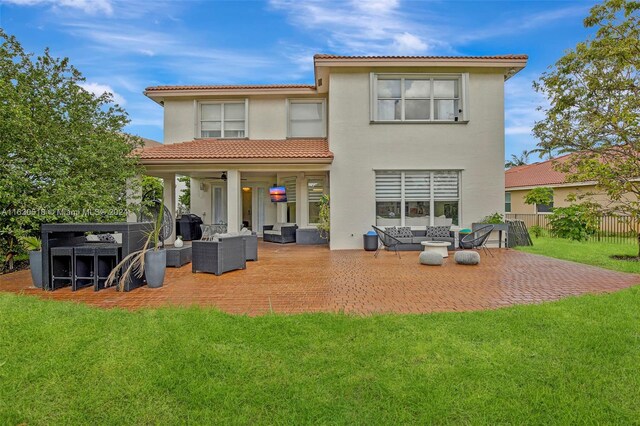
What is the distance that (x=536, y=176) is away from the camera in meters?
29.1

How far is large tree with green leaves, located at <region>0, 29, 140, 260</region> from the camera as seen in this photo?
848cm

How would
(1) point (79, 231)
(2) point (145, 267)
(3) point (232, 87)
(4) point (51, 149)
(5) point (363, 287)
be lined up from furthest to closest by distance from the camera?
(3) point (232, 87) < (4) point (51, 149) < (5) point (363, 287) < (2) point (145, 267) < (1) point (79, 231)

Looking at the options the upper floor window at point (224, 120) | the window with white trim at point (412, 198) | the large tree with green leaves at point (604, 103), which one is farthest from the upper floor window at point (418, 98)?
the upper floor window at point (224, 120)

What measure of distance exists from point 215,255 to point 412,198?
8.29 m

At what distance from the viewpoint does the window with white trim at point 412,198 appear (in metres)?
13.6

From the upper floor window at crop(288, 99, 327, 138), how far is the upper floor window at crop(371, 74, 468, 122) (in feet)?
12.0

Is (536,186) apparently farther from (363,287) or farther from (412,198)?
(363,287)

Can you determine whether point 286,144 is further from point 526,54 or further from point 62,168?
point 526,54

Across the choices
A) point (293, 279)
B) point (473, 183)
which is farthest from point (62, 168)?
point (473, 183)

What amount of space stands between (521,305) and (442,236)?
762 centimetres

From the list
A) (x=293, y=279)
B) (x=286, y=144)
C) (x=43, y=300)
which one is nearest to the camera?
(x=43, y=300)

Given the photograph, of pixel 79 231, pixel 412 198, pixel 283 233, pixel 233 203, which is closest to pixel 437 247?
pixel 412 198

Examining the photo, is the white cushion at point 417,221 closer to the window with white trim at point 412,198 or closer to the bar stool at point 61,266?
the window with white trim at point 412,198

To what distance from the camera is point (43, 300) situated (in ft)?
19.8
